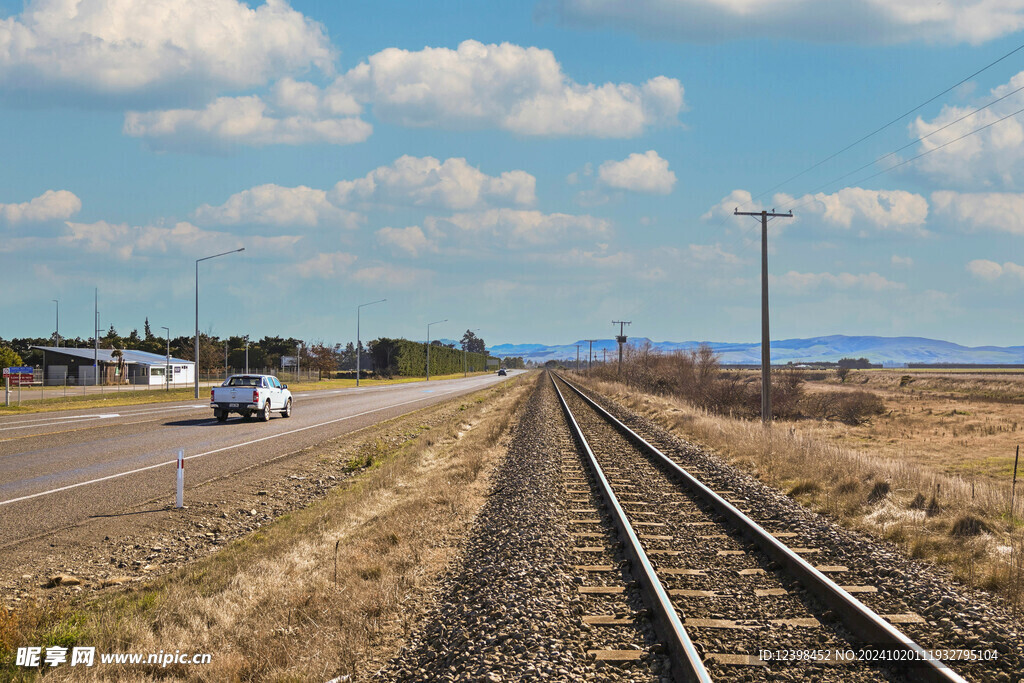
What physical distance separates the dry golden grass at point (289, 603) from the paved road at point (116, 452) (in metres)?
3.59

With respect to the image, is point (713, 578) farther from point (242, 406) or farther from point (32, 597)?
point (242, 406)

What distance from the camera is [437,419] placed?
109 feet

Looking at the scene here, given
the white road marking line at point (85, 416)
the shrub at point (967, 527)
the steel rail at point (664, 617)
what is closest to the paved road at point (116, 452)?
the white road marking line at point (85, 416)

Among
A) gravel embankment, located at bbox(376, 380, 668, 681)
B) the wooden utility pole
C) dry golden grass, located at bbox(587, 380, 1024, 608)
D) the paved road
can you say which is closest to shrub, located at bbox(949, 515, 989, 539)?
dry golden grass, located at bbox(587, 380, 1024, 608)

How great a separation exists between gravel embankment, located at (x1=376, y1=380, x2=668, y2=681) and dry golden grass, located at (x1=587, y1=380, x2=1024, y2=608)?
4014mm

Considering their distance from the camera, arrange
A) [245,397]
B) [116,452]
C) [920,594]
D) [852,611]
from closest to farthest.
→ [852,611] < [920,594] < [116,452] < [245,397]

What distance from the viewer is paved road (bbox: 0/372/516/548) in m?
12.7

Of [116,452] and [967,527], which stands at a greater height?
[967,527]

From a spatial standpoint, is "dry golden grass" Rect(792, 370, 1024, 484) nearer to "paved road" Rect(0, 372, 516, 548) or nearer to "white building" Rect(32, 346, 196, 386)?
"paved road" Rect(0, 372, 516, 548)

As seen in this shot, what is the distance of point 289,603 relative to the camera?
24.9ft

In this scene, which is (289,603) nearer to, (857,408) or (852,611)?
(852,611)

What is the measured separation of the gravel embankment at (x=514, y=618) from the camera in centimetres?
552

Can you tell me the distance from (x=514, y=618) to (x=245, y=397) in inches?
939

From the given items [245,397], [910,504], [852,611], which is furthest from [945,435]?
[852,611]
